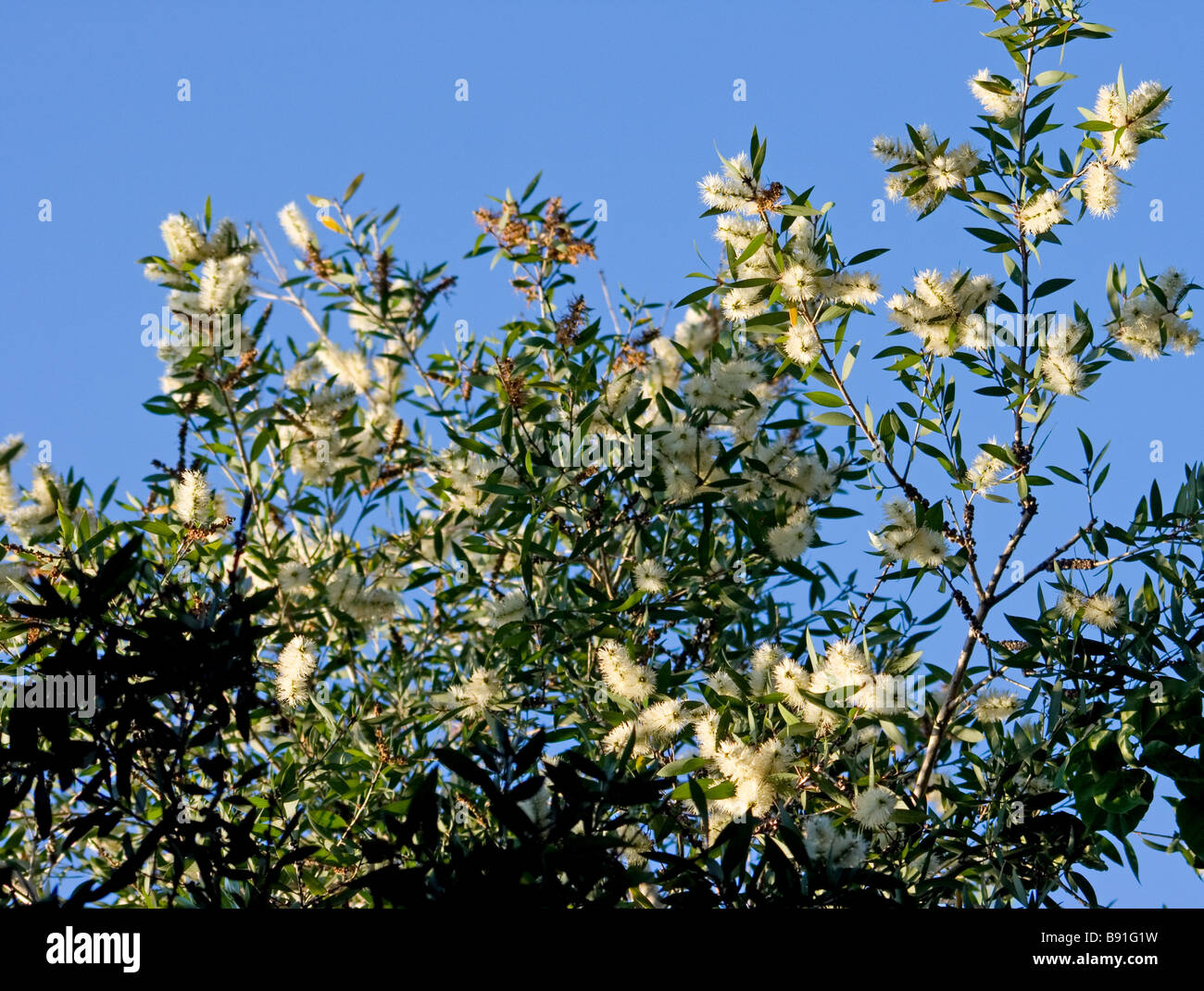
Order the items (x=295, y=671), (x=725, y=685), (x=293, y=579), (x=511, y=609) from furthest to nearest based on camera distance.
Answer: (x=293, y=579)
(x=511, y=609)
(x=295, y=671)
(x=725, y=685)

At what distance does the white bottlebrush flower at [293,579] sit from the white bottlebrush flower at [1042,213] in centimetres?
269

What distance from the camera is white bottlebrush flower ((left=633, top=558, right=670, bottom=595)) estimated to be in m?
3.82

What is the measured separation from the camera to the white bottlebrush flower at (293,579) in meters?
4.43

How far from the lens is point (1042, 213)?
351 centimetres

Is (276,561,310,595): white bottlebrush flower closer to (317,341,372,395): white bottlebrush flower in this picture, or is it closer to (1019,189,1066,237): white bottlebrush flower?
(317,341,372,395): white bottlebrush flower

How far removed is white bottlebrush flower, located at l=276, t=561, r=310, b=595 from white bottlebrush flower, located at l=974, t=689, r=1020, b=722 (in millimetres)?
2360

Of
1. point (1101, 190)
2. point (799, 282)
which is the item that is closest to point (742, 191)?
point (799, 282)

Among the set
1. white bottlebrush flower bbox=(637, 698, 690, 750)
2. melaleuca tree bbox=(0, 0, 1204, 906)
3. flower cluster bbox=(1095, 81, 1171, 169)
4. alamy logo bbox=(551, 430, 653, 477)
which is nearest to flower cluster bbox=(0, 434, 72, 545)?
melaleuca tree bbox=(0, 0, 1204, 906)

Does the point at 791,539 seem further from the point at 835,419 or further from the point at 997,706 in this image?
the point at 997,706

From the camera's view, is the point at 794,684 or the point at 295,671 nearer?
the point at 794,684
